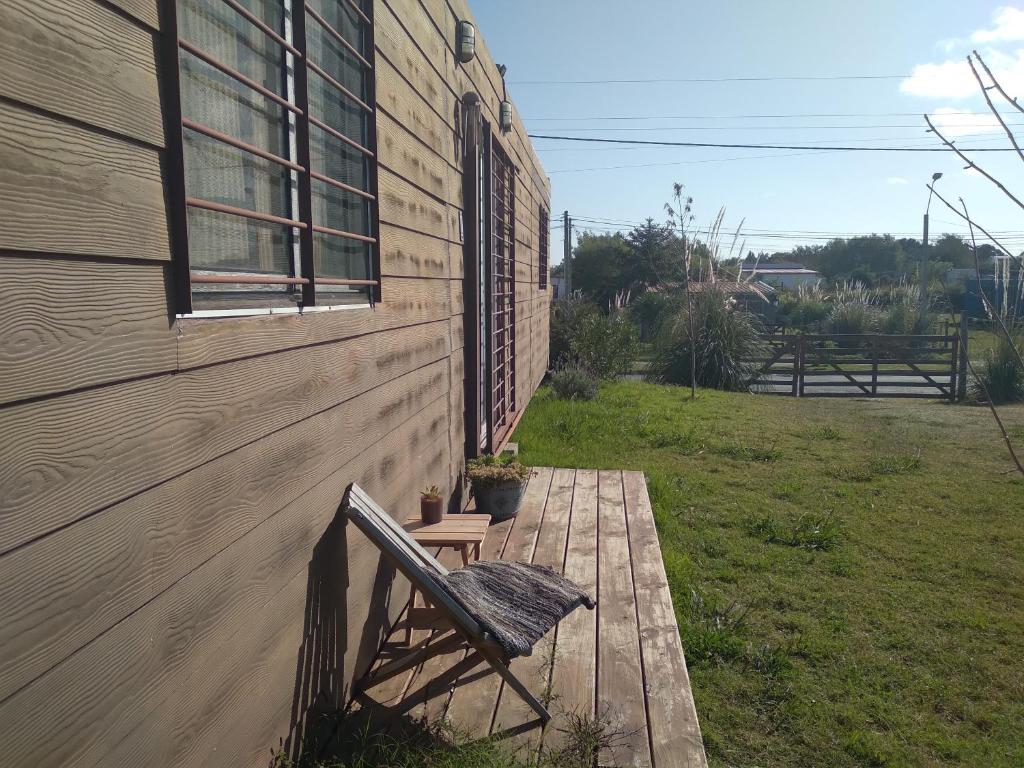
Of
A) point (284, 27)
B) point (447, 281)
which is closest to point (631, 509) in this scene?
point (447, 281)

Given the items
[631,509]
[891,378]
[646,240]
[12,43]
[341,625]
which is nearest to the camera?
[12,43]

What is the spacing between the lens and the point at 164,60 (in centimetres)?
147

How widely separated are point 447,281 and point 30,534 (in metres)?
3.25

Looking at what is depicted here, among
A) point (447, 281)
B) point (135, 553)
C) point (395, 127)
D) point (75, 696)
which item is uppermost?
point (395, 127)

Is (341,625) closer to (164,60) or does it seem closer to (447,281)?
(164,60)

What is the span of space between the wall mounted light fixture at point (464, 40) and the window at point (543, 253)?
6401 millimetres

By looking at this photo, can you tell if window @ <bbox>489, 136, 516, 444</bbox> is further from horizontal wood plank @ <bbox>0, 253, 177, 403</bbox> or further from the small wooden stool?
horizontal wood plank @ <bbox>0, 253, 177, 403</bbox>

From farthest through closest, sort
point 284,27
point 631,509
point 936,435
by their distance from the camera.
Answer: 1. point 936,435
2. point 631,509
3. point 284,27

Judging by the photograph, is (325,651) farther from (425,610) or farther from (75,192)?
(75,192)

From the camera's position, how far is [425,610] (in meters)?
2.78

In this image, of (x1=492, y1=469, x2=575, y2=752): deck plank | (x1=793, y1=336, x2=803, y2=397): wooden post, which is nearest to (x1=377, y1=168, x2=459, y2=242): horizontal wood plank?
(x1=492, y1=469, x2=575, y2=752): deck plank

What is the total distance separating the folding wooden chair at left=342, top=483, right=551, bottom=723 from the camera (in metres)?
2.30

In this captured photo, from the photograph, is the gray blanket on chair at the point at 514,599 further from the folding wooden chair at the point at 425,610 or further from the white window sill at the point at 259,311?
the white window sill at the point at 259,311

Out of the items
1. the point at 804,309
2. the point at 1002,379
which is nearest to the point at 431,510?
the point at 1002,379
